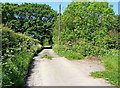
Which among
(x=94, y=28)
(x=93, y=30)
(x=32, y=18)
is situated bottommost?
(x=93, y=30)

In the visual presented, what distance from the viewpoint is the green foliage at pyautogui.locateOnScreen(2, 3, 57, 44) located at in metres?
62.5

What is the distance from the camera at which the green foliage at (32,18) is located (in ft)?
205

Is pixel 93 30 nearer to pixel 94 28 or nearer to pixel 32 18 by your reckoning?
pixel 94 28

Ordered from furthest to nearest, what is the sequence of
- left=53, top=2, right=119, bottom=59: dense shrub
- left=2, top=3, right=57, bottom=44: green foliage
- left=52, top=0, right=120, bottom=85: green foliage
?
1. left=2, top=3, right=57, bottom=44: green foliage
2. left=53, top=2, right=119, bottom=59: dense shrub
3. left=52, top=0, right=120, bottom=85: green foliage

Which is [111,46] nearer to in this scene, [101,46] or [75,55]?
[101,46]

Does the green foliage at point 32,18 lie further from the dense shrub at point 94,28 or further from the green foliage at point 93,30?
the dense shrub at point 94,28

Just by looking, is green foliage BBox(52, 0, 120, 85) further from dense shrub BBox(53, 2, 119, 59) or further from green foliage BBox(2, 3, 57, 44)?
green foliage BBox(2, 3, 57, 44)

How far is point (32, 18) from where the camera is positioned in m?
64.8

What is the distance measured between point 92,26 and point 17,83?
1843 cm

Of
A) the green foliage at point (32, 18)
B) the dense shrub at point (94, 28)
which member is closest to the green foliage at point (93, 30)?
the dense shrub at point (94, 28)

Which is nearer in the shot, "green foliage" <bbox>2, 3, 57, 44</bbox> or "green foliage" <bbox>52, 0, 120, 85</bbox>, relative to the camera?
"green foliage" <bbox>52, 0, 120, 85</bbox>

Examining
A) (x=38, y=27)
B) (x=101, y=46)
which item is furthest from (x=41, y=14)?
(x=101, y=46)

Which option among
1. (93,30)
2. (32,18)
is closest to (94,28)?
(93,30)

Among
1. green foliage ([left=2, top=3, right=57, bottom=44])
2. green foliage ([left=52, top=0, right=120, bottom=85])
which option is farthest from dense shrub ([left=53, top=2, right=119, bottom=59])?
green foliage ([left=2, top=3, right=57, bottom=44])
